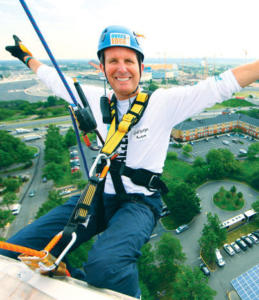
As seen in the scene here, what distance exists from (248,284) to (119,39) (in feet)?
36.5

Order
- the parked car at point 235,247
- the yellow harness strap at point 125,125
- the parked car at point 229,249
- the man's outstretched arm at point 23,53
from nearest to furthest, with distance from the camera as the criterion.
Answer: the yellow harness strap at point 125,125 → the man's outstretched arm at point 23,53 → the parked car at point 229,249 → the parked car at point 235,247

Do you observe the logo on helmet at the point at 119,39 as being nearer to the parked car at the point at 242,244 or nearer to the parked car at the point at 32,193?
the parked car at the point at 242,244

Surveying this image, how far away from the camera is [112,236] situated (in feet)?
4.88

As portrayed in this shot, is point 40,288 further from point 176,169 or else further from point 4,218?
point 176,169

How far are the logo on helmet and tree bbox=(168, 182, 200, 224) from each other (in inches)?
453

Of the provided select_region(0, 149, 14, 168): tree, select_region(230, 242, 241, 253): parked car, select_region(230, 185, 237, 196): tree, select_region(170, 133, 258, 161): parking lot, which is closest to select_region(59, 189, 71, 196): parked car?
select_region(0, 149, 14, 168): tree

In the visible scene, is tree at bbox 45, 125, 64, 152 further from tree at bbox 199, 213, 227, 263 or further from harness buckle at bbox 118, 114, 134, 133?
harness buckle at bbox 118, 114, 134, 133

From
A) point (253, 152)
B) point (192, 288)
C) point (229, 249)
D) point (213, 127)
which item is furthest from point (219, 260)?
point (213, 127)

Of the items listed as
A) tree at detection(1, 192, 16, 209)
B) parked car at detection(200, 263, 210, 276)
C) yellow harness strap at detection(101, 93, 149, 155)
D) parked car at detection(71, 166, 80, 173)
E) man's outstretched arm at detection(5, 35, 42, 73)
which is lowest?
parked car at detection(200, 263, 210, 276)

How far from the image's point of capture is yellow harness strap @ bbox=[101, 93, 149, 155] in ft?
5.37

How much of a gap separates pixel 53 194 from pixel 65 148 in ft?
32.0

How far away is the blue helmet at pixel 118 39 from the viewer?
1.64 metres

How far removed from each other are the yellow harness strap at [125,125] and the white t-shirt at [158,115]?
0.08 metres

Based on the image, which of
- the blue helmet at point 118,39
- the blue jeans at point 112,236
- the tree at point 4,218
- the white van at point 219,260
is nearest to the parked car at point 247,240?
the white van at point 219,260
